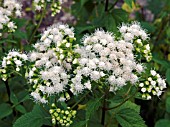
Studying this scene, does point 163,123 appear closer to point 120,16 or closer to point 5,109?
point 120,16

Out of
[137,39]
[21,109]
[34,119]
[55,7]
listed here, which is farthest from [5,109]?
[137,39]

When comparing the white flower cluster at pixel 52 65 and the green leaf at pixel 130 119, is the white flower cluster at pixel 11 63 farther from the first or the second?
the green leaf at pixel 130 119

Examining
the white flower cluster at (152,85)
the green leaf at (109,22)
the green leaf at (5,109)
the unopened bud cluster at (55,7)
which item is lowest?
the white flower cluster at (152,85)

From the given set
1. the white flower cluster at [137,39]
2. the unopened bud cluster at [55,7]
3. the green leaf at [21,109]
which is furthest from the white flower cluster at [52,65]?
the unopened bud cluster at [55,7]

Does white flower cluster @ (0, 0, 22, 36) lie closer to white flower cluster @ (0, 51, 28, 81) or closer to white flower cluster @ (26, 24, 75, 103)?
white flower cluster @ (0, 51, 28, 81)

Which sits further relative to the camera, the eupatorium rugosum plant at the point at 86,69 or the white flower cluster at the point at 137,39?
the white flower cluster at the point at 137,39
